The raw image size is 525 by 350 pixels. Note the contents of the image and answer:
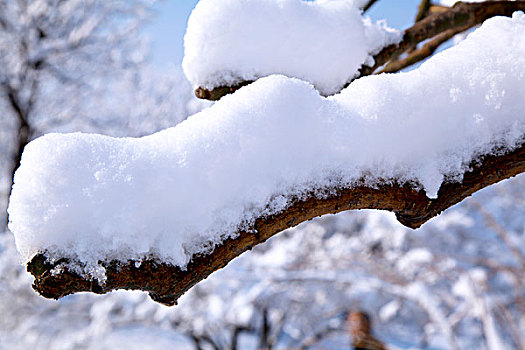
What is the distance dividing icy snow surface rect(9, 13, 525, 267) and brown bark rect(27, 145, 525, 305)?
0.04ft

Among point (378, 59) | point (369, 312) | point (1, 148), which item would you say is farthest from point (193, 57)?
point (1, 148)

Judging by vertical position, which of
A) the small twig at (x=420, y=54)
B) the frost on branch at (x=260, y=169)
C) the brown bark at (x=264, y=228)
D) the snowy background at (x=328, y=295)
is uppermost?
the frost on branch at (x=260, y=169)

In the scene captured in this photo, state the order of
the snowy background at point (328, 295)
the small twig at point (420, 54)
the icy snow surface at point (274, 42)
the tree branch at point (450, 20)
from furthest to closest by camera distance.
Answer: the snowy background at point (328, 295) < the small twig at point (420, 54) < the tree branch at point (450, 20) < the icy snow surface at point (274, 42)

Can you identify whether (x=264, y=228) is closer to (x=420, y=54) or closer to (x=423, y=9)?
(x=420, y=54)

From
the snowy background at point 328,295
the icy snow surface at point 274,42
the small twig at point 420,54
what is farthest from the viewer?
the snowy background at point 328,295

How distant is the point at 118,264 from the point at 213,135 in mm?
192

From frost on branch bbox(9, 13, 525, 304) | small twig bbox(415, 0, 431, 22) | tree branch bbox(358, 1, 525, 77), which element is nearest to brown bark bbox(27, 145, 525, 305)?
frost on branch bbox(9, 13, 525, 304)

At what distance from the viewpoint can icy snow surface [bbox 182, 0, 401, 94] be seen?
794mm

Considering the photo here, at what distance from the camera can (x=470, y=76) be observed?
1.94ft

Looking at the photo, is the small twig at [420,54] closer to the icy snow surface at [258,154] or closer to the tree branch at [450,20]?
the tree branch at [450,20]

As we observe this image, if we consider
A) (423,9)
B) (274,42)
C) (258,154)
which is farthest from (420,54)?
(258,154)

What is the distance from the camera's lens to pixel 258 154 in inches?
20.0

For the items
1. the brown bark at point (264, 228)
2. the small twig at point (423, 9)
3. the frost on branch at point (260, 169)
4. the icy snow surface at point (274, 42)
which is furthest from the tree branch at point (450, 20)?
the brown bark at point (264, 228)

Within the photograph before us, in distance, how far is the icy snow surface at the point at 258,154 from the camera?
44 centimetres
